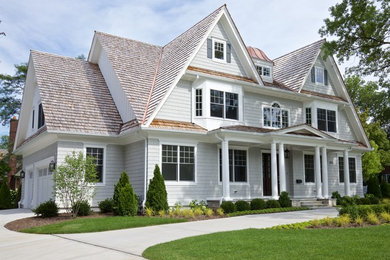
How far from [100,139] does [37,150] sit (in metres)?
5.69

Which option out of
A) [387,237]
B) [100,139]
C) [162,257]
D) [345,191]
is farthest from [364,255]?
[345,191]

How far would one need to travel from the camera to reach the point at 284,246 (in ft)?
26.9

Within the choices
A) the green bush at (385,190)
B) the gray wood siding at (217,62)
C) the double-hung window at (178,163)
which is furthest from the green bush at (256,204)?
the green bush at (385,190)

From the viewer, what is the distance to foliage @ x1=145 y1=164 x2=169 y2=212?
1661 centimetres

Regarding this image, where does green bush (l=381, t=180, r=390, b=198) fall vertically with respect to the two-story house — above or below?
below

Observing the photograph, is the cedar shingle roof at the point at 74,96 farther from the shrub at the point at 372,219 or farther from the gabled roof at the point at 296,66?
the shrub at the point at 372,219

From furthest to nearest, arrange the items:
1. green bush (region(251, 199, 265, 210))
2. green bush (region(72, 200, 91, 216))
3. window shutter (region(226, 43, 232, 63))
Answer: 1. window shutter (region(226, 43, 232, 63))
2. green bush (region(251, 199, 265, 210))
3. green bush (region(72, 200, 91, 216))

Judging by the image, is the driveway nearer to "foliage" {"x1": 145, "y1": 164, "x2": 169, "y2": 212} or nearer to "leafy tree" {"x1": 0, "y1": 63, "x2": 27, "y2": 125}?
"foliage" {"x1": 145, "y1": 164, "x2": 169, "y2": 212}

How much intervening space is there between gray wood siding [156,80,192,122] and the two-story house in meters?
0.05

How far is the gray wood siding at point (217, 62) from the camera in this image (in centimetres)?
2016

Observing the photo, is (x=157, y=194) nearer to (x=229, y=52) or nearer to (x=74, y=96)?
(x=74, y=96)

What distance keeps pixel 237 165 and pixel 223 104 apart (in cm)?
327

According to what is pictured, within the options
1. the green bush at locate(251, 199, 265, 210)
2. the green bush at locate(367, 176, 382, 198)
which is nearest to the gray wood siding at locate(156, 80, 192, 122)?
the green bush at locate(251, 199, 265, 210)

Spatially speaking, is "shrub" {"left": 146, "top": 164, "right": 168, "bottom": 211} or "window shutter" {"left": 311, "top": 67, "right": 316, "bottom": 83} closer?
"shrub" {"left": 146, "top": 164, "right": 168, "bottom": 211}
